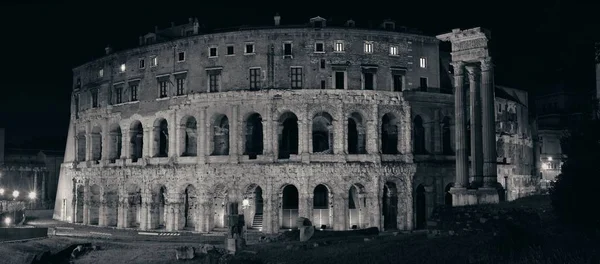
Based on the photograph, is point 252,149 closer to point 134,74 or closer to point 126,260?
point 134,74

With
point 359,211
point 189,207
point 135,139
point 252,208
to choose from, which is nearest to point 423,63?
point 359,211

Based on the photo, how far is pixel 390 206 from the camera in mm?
43000

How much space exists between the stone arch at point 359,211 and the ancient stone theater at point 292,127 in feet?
0.22

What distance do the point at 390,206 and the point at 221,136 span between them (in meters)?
12.0

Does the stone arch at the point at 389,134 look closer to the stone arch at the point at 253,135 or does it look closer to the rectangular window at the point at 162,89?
the stone arch at the point at 253,135

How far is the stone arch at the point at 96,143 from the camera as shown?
5109 centimetres

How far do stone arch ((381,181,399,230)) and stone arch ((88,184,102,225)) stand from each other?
2200 centimetres

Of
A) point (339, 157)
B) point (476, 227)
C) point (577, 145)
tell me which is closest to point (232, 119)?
point (339, 157)

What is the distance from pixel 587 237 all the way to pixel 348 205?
2211cm

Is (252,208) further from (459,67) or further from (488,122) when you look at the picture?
(488,122)

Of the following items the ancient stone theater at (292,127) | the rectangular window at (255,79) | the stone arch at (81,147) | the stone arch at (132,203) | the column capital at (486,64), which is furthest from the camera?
the stone arch at (81,147)

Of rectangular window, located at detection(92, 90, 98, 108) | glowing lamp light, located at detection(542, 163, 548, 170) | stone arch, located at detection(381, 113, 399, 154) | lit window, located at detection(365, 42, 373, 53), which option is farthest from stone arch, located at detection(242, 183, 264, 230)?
glowing lamp light, located at detection(542, 163, 548, 170)

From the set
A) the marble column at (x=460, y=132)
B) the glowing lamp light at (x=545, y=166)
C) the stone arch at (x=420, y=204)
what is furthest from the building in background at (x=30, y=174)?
the glowing lamp light at (x=545, y=166)

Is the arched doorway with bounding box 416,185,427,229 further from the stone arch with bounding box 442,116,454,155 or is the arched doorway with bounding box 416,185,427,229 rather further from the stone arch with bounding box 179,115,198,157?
the stone arch with bounding box 179,115,198,157
